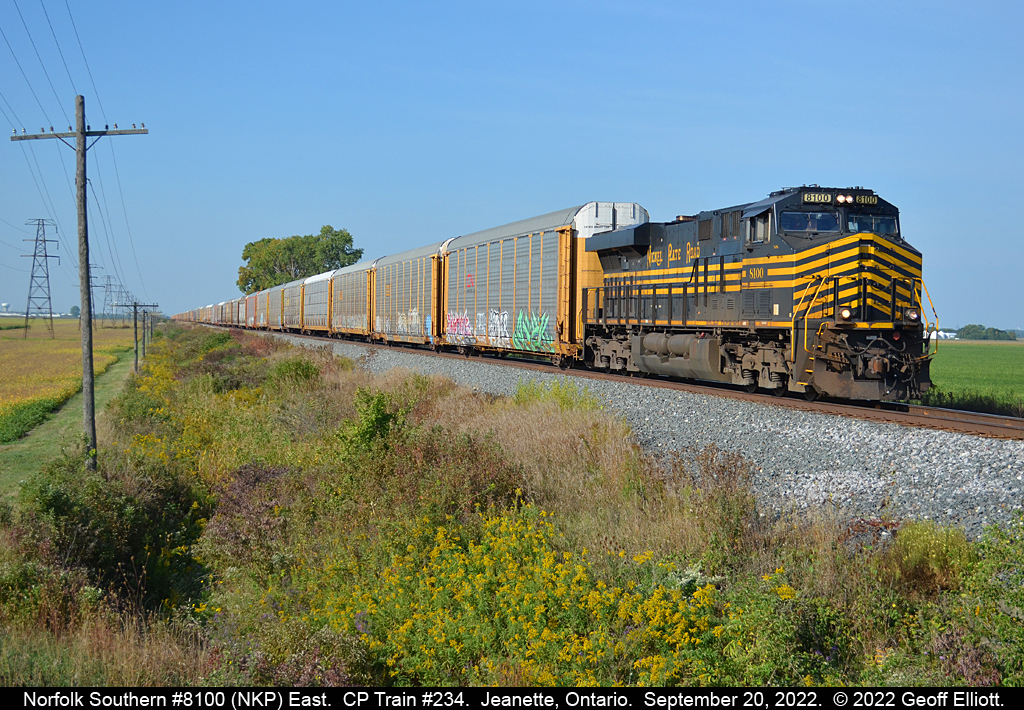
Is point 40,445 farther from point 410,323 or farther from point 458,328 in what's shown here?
point 410,323

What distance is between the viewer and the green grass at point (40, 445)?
13797 mm

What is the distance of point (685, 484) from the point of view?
796 centimetres

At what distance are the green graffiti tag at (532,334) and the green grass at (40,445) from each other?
10572 mm

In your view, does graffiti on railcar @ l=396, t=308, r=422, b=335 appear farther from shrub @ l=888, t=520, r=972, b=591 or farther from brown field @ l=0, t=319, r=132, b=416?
shrub @ l=888, t=520, r=972, b=591

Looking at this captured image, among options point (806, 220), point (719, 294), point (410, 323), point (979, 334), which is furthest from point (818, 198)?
point (979, 334)

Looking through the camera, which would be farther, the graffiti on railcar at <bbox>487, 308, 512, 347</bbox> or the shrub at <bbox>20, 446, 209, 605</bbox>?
the graffiti on railcar at <bbox>487, 308, 512, 347</bbox>

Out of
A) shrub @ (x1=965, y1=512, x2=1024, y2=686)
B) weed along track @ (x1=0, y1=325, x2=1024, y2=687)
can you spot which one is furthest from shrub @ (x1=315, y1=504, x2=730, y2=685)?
shrub @ (x1=965, y1=512, x2=1024, y2=686)

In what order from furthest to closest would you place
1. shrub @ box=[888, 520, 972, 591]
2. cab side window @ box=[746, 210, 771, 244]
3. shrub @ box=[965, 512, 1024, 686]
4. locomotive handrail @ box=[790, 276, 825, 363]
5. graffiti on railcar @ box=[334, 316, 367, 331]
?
graffiti on railcar @ box=[334, 316, 367, 331]
cab side window @ box=[746, 210, 771, 244]
locomotive handrail @ box=[790, 276, 825, 363]
shrub @ box=[888, 520, 972, 591]
shrub @ box=[965, 512, 1024, 686]

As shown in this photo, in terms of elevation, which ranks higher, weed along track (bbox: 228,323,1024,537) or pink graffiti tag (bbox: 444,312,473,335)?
pink graffiti tag (bbox: 444,312,473,335)

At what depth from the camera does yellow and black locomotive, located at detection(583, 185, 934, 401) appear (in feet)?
37.9

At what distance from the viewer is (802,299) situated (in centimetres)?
1177
